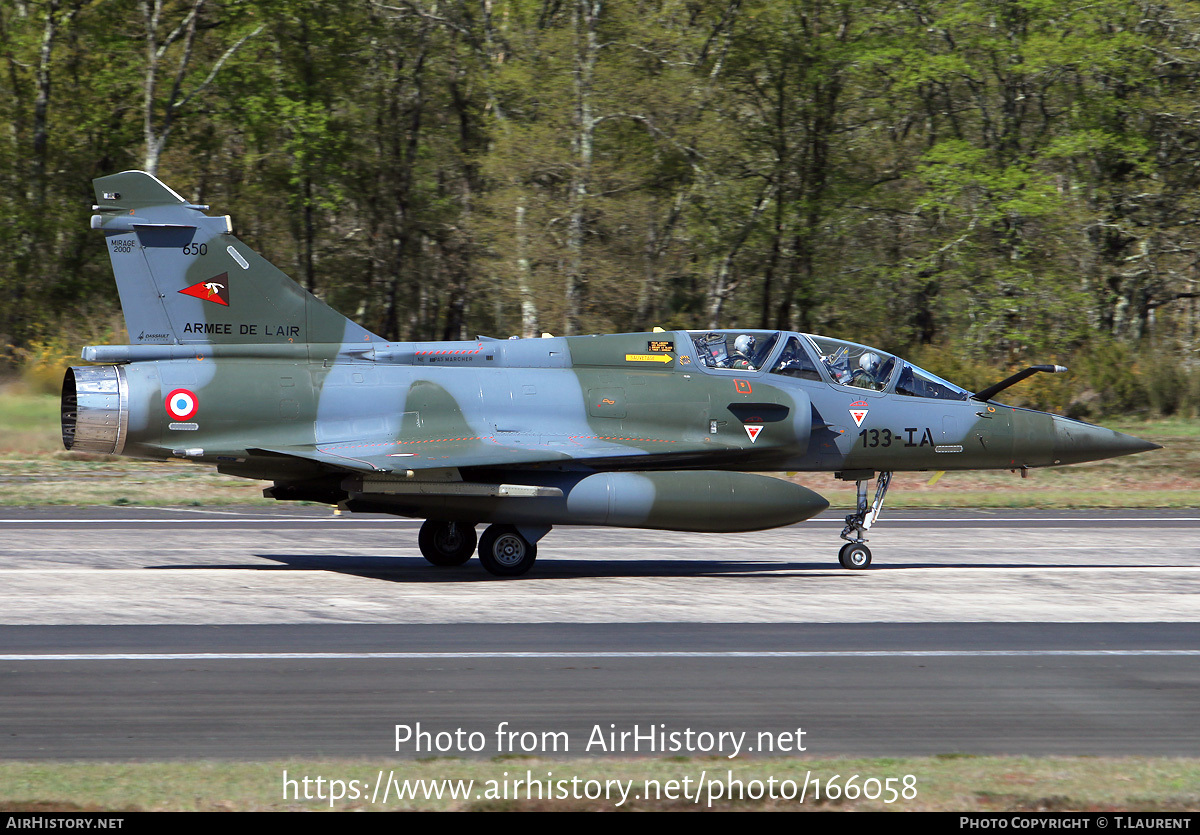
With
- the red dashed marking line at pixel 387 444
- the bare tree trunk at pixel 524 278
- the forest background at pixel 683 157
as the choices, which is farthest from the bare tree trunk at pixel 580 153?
the red dashed marking line at pixel 387 444

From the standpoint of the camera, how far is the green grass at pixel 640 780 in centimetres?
586

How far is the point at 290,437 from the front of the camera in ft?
43.9

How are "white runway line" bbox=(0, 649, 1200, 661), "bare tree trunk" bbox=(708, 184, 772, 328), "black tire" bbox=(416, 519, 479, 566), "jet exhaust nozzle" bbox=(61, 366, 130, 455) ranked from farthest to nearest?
"bare tree trunk" bbox=(708, 184, 772, 328), "black tire" bbox=(416, 519, 479, 566), "jet exhaust nozzle" bbox=(61, 366, 130, 455), "white runway line" bbox=(0, 649, 1200, 661)

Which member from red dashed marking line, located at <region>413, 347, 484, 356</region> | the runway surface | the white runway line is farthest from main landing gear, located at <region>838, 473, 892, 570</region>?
Result: red dashed marking line, located at <region>413, 347, 484, 356</region>

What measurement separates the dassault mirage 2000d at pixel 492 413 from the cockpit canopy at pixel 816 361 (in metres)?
0.03

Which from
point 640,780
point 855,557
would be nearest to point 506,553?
point 855,557

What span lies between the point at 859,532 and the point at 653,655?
19.6 ft

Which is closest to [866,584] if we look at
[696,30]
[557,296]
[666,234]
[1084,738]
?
[1084,738]

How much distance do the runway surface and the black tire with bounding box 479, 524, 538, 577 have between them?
41cm

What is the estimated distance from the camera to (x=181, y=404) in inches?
511

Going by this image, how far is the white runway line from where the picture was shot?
938cm

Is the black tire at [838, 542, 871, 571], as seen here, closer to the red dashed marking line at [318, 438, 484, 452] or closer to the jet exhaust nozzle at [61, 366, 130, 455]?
the red dashed marking line at [318, 438, 484, 452]

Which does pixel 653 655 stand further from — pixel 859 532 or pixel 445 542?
pixel 859 532

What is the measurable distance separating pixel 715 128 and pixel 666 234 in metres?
3.12
